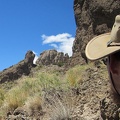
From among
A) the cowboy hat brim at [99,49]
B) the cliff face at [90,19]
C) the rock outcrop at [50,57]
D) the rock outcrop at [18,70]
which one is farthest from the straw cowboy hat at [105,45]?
the rock outcrop at [50,57]

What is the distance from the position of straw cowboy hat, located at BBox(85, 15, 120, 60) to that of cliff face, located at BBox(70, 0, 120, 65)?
56.8 ft

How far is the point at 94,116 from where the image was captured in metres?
7.37

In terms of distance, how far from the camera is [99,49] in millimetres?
1874

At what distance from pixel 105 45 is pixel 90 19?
23334 mm

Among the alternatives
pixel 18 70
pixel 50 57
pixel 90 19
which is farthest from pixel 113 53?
pixel 50 57

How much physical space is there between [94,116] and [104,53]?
5823mm

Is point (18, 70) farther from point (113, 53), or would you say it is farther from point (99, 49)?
point (113, 53)

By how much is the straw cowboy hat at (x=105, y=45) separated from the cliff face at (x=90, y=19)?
17.3 meters

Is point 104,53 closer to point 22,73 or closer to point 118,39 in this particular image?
point 118,39

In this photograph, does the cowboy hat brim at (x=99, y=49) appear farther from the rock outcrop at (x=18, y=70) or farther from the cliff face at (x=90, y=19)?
the rock outcrop at (x=18, y=70)

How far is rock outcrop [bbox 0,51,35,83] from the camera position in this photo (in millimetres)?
42750

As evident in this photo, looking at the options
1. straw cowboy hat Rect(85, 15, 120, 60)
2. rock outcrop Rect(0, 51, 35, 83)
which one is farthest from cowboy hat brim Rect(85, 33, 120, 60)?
rock outcrop Rect(0, 51, 35, 83)

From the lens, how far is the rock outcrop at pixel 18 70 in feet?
140

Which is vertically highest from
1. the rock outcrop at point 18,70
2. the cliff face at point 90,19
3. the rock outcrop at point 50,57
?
the rock outcrop at point 50,57
